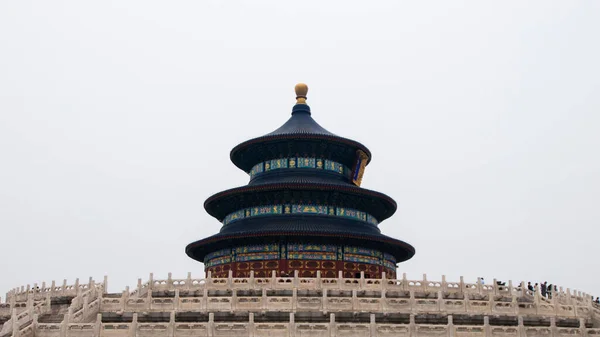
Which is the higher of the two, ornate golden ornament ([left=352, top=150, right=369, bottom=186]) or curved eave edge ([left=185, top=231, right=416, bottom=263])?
ornate golden ornament ([left=352, top=150, right=369, bottom=186])

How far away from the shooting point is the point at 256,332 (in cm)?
2689

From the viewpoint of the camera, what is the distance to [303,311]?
30.5m

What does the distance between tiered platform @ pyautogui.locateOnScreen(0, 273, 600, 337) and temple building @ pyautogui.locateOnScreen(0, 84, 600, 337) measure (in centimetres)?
5

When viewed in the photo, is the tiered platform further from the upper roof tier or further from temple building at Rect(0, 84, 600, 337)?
→ the upper roof tier

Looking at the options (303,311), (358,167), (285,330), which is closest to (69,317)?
(285,330)

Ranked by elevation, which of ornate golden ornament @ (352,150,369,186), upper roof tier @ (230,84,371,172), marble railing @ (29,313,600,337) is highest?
upper roof tier @ (230,84,371,172)

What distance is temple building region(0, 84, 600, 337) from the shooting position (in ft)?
90.4

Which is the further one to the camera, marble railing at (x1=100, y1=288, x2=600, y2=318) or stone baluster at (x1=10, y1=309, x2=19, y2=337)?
marble railing at (x1=100, y1=288, x2=600, y2=318)

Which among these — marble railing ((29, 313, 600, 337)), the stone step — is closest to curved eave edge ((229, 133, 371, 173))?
A: the stone step

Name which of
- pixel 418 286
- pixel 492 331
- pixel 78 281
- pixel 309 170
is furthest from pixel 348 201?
pixel 492 331

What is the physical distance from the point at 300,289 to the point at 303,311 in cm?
372

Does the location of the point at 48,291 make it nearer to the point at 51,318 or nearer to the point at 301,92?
the point at 51,318

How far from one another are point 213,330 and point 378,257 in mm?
28647

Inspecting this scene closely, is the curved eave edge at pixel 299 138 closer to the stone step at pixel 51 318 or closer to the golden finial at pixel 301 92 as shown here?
the golden finial at pixel 301 92
